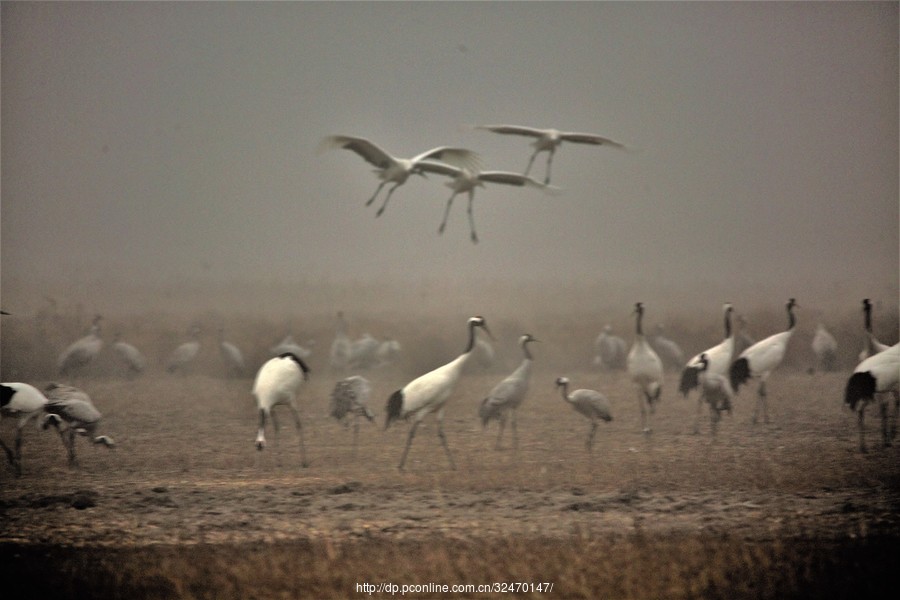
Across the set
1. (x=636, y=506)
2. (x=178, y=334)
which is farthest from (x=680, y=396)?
(x=178, y=334)

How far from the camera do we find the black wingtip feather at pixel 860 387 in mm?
6727

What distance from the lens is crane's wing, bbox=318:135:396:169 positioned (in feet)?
22.2

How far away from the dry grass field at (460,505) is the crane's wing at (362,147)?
78.4 inches

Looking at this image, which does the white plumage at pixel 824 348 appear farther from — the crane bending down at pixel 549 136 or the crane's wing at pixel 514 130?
the crane's wing at pixel 514 130

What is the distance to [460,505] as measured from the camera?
5801 mm

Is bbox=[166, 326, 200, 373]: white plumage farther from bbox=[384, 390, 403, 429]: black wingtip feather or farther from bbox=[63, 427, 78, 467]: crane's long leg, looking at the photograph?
bbox=[384, 390, 403, 429]: black wingtip feather

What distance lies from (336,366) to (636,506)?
4.70 m

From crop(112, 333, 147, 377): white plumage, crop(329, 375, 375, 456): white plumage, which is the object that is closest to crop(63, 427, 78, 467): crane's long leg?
crop(329, 375, 375, 456): white plumage

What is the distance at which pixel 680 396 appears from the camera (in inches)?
356

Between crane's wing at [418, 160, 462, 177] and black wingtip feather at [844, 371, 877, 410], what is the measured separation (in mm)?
3058

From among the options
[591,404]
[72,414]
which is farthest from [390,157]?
[72,414]

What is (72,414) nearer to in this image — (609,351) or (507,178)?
(507,178)

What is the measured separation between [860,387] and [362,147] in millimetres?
3689

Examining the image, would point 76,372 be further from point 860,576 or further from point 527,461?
point 860,576
